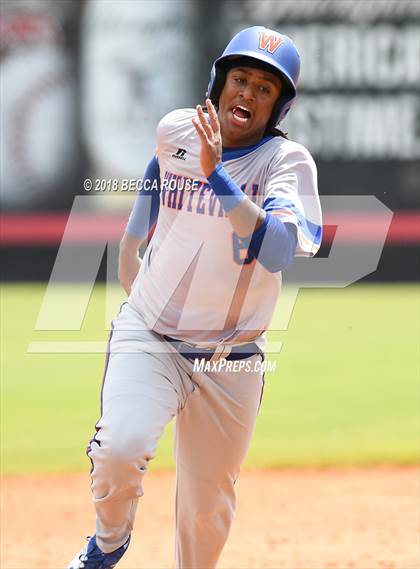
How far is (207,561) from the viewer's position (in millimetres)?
4234

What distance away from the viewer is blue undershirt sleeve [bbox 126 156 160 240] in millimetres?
4414

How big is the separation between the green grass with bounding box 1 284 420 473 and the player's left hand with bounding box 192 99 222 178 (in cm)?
407

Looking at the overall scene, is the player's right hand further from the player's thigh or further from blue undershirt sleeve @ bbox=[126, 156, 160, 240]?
the player's thigh

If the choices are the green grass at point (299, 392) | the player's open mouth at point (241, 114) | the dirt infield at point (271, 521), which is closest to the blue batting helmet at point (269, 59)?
the player's open mouth at point (241, 114)

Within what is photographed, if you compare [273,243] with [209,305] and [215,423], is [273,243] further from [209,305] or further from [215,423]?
[215,423]

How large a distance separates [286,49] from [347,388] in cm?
604

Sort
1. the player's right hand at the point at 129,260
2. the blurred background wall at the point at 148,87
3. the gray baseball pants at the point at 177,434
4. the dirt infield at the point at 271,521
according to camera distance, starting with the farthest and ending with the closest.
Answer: the blurred background wall at the point at 148,87 → the dirt infield at the point at 271,521 → the player's right hand at the point at 129,260 → the gray baseball pants at the point at 177,434

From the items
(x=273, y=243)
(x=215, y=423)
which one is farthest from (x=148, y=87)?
(x=273, y=243)

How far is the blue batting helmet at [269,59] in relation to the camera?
3973 mm

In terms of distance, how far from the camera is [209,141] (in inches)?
142

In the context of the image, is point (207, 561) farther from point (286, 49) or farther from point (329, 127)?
point (329, 127)
